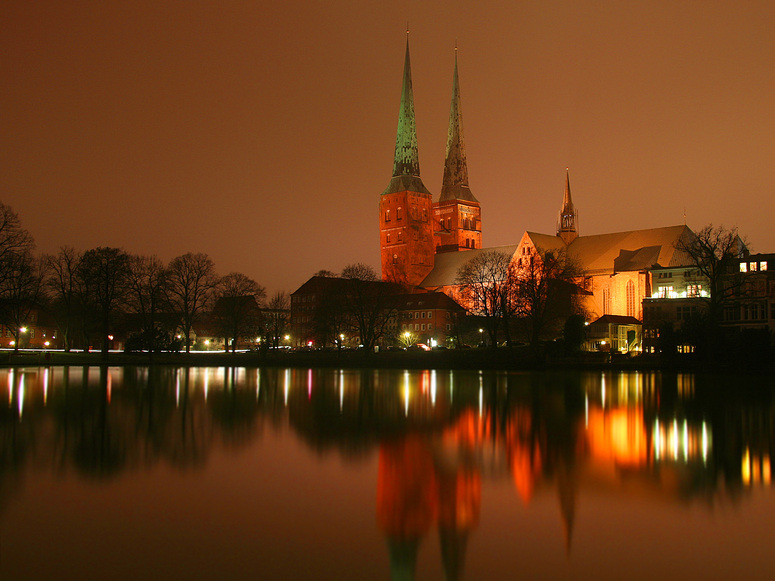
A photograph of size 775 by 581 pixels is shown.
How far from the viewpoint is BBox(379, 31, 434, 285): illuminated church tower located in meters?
128

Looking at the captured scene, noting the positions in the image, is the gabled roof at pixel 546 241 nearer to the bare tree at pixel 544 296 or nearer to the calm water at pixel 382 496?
the bare tree at pixel 544 296

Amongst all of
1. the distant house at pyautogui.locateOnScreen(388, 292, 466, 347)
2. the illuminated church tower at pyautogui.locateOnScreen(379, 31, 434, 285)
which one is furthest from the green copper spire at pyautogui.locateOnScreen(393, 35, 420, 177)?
the distant house at pyautogui.locateOnScreen(388, 292, 466, 347)

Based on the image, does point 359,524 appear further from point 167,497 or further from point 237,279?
point 237,279

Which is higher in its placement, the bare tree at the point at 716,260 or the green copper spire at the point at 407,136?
the green copper spire at the point at 407,136

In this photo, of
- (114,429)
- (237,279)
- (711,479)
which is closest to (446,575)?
(711,479)

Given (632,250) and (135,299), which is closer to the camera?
(135,299)

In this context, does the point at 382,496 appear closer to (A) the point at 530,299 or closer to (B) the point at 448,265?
(A) the point at 530,299

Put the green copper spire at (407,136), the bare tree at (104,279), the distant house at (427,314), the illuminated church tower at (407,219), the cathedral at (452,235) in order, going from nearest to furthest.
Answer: the bare tree at (104,279) → the cathedral at (452,235) → the distant house at (427,314) → the green copper spire at (407,136) → the illuminated church tower at (407,219)

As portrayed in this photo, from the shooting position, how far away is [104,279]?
2702 inches

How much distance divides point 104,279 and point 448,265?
Answer: 70048mm

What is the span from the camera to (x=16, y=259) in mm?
50219

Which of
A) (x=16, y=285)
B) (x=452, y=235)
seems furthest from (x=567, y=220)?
(x=16, y=285)

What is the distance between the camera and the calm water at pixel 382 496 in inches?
322

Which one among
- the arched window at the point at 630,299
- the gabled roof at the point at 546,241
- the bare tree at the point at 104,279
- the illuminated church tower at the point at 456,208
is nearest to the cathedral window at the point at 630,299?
the arched window at the point at 630,299
